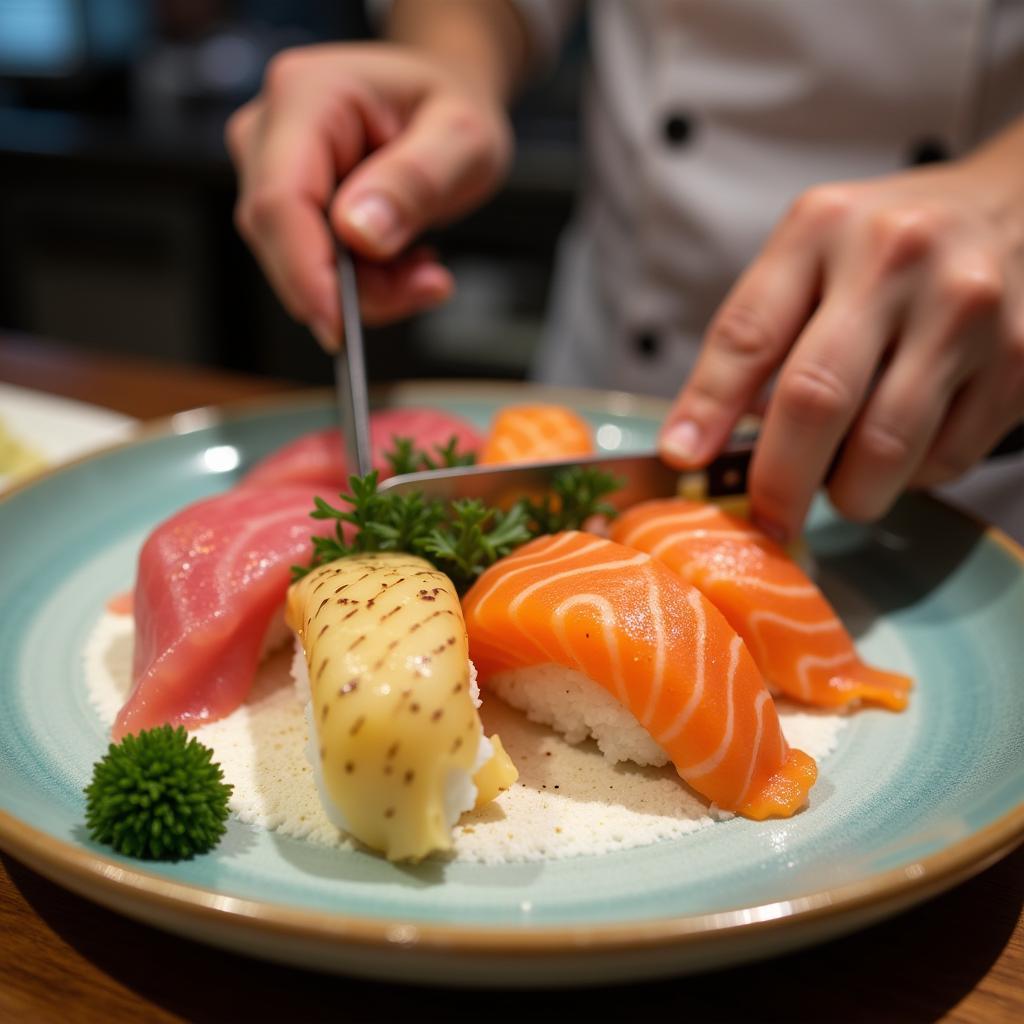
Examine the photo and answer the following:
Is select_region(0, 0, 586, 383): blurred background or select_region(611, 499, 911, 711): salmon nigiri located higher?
select_region(611, 499, 911, 711): salmon nigiri

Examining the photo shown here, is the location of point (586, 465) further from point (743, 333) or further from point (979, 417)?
point (979, 417)

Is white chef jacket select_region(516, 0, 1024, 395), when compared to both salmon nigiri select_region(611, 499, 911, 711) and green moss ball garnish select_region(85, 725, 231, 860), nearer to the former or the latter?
salmon nigiri select_region(611, 499, 911, 711)

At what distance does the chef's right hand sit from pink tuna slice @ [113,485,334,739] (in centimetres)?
49

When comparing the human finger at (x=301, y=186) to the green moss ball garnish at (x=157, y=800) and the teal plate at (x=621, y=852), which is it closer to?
the teal plate at (x=621, y=852)

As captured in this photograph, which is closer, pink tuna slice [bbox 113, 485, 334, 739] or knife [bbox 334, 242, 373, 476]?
pink tuna slice [bbox 113, 485, 334, 739]

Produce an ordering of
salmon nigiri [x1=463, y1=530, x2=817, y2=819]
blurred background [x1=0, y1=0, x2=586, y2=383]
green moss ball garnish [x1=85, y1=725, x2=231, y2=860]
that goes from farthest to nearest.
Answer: blurred background [x1=0, y1=0, x2=586, y2=383] → salmon nigiri [x1=463, y1=530, x2=817, y2=819] → green moss ball garnish [x1=85, y1=725, x2=231, y2=860]

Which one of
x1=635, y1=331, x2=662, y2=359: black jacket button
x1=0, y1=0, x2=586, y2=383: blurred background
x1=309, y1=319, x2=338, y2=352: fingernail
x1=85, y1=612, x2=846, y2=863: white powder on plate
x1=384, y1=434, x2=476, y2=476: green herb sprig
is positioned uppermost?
x1=309, y1=319, x2=338, y2=352: fingernail

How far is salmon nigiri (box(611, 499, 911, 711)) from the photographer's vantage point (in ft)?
3.91

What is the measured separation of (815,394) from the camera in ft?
4.03

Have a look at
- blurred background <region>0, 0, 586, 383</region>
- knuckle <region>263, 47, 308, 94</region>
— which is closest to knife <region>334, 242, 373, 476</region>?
knuckle <region>263, 47, 308, 94</region>

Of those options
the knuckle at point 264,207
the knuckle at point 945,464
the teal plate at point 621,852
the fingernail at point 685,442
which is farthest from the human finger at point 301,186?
the knuckle at point 945,464

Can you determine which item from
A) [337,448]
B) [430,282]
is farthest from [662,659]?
[430,282]

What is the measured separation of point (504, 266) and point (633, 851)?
11.9 ft

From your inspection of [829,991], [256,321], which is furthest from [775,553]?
[256,321]
